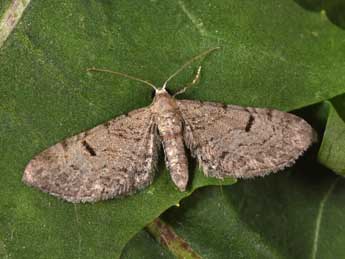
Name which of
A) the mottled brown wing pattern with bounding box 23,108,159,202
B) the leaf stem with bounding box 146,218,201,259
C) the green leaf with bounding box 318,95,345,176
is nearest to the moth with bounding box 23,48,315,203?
the mottled brown wing pattern with bounding box 23,108,159,202

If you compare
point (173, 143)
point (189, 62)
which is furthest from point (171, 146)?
point (189, 62)

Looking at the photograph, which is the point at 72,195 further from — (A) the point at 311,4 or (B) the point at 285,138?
(A) the point at 311,4

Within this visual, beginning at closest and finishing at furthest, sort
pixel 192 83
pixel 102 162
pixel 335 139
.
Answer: pixel 335 139 → pixel 192 83 → pixel 102 162

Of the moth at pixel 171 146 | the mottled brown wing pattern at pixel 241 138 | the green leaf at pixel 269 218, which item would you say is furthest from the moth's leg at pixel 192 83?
the green leaf at pixel 269 218

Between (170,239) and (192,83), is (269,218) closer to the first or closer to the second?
(170,239)

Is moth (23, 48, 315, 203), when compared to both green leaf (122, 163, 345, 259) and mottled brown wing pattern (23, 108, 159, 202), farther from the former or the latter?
green leaf (122, 163, 345, 259)
